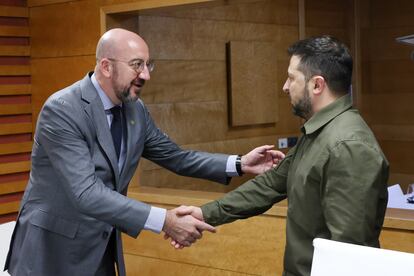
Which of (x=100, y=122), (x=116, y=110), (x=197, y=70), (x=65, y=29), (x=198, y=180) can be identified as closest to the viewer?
(x=100, y=122)

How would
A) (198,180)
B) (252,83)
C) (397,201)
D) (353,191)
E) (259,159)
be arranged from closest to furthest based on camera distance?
(353,191), (259,159), (397,201), (198,180), (252,83)

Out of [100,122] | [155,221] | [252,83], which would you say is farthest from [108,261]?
[252,83]

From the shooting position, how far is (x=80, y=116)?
282cm

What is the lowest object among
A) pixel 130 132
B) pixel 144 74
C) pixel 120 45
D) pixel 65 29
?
pixel 130 132

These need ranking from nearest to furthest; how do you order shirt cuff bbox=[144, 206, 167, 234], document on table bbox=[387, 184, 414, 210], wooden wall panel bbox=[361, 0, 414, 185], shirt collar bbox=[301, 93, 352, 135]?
shirt collar bbox=[301, 93, 352, 135] < shirt cuff bbox=[144, 206, 167, 234] < document on table bbox=[387, 184, 414, 210] < wooden wall panel bbox=[361, 0, 414, 185]

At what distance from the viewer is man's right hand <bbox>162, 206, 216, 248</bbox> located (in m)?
2.85

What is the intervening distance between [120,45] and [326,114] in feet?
3.17

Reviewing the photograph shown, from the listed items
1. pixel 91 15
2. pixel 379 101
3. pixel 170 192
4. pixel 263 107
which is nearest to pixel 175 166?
pixel 170 192

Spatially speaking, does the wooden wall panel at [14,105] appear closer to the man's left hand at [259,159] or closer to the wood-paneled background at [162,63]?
the wood-paneled background at [162,63]

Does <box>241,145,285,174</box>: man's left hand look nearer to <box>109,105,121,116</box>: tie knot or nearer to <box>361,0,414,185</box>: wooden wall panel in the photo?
<box>109,105,121,116</box>: tie knot

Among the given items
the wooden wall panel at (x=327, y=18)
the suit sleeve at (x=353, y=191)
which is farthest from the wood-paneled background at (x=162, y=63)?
the suit sleeve at (x=353, y=191)

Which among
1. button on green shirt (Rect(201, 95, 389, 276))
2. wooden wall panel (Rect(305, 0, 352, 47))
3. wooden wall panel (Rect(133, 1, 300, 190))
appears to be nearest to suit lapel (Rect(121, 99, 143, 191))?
button on green shirt (Rect(201, 95, 389, 276))

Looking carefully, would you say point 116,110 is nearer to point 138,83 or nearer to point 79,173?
point 138,83

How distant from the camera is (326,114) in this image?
7.64 ft
